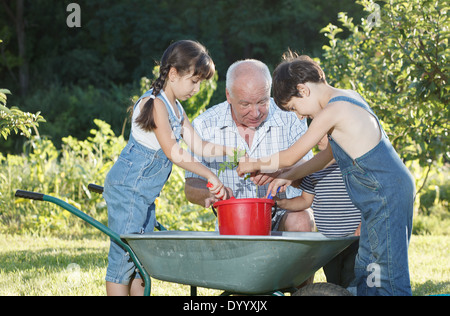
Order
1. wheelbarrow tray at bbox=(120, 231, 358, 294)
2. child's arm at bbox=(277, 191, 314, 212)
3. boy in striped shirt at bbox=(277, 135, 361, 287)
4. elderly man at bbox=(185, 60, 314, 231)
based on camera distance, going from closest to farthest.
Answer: wheelbarrow tray at bbox=(120, 231, 358, 294), boy in striped shirt at bbox=(277, 135, 361, 287), child's arm at bbox=(277, 191, 314, 212), elderly man at bbox=(185, 60, 314, 231)

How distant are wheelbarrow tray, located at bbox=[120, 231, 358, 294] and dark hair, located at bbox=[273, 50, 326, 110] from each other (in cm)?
68

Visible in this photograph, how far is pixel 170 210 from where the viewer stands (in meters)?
5.41

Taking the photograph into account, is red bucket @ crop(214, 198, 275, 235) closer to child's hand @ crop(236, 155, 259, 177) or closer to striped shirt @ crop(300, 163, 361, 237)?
child's hand @ crop(236, 155, 259, 177)

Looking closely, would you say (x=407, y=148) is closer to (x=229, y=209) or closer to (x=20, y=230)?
(x=229, y=209)

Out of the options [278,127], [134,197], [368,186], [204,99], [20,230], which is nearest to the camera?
[368,186]

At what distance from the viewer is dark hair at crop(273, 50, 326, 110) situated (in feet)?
8.14

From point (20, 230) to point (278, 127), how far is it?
3.02m

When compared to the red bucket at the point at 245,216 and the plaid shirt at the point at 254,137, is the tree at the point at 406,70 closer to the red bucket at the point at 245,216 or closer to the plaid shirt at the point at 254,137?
the plaid shirt at the point at 254,137

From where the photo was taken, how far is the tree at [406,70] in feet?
11.2

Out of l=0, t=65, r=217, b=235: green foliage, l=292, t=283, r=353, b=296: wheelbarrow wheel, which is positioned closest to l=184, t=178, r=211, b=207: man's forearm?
l=292, t=283, r=353, b=296: wheelbarrow wheel

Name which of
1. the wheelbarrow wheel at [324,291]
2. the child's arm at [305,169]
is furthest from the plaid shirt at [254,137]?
the wheelbarrow wheel at [324,291]

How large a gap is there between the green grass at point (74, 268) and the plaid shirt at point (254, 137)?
822 millimetres

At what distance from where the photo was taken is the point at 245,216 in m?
2.23

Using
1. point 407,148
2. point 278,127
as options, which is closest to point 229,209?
point 278,127
